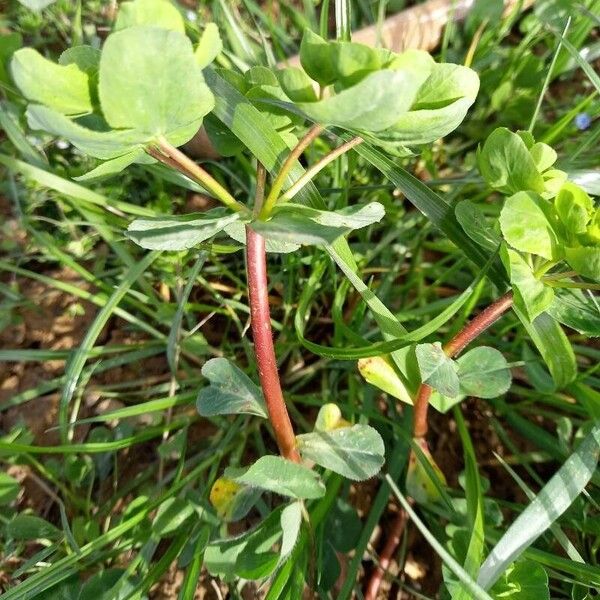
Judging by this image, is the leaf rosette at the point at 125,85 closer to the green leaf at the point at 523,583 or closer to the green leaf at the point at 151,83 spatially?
the green leaf at the point at 151,83

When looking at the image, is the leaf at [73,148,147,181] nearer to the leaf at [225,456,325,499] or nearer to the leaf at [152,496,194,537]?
the leaf at [225,456,325,499]

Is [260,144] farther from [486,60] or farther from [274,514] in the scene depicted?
[486,60]

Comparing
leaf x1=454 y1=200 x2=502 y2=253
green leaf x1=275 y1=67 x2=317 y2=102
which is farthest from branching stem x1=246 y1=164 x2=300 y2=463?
leaf x1=454 y1=200 x2=502 y2=253

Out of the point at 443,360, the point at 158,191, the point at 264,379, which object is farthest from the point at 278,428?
the point at 158,191

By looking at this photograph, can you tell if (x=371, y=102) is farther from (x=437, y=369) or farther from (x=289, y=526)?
(x=289, y=526)

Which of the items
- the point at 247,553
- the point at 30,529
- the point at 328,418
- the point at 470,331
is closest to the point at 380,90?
the point at 470,331

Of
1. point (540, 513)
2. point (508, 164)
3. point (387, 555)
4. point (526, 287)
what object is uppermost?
point (508, 164)
